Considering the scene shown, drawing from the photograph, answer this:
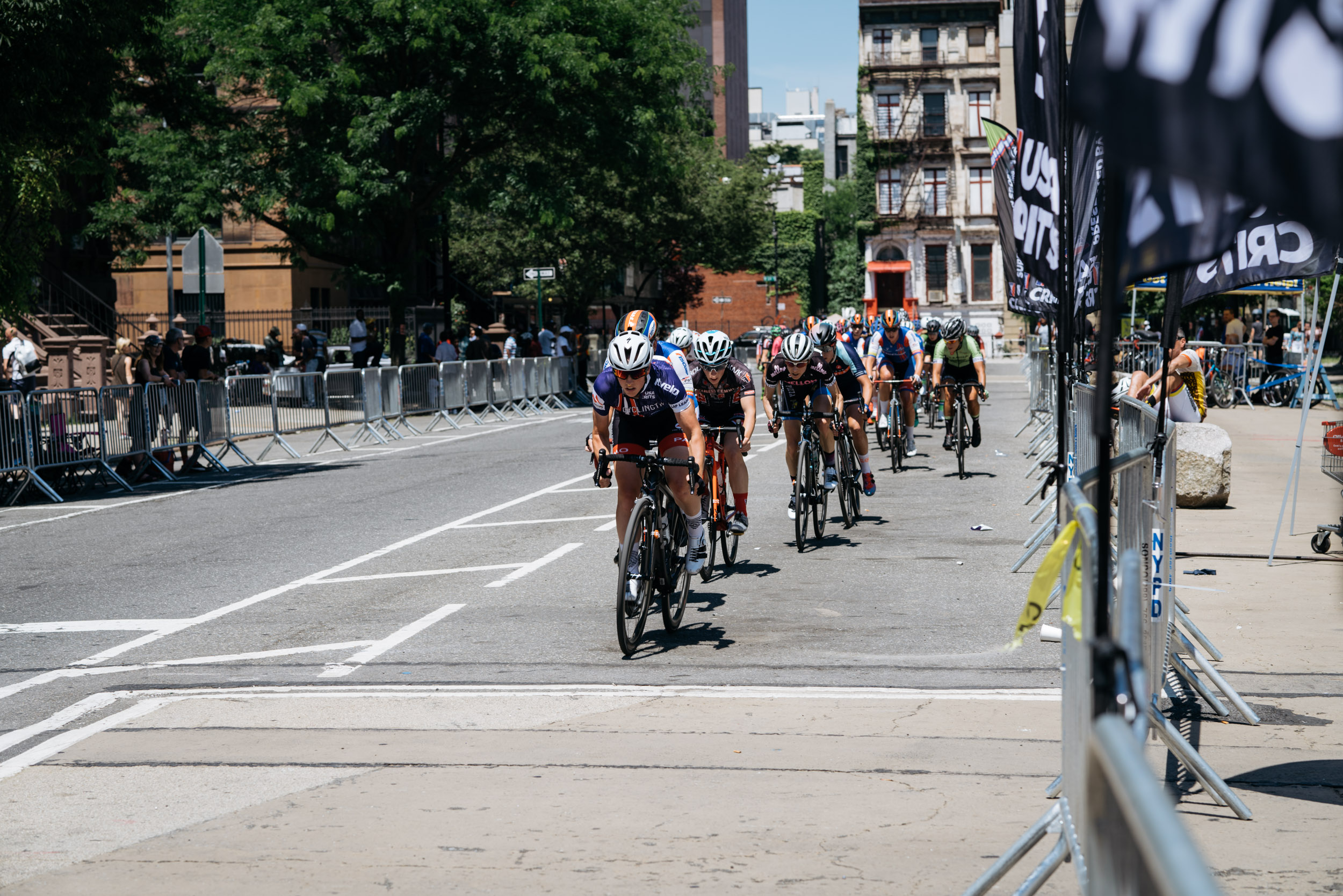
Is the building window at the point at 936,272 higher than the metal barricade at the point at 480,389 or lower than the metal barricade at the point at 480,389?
higher

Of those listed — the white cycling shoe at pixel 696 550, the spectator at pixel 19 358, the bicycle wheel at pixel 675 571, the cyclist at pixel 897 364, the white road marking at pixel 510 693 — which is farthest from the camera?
the spectator at pixel 19 358

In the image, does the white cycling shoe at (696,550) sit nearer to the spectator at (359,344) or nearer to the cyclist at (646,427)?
the cyclist at (646,427)

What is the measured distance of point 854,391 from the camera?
13.9 metres

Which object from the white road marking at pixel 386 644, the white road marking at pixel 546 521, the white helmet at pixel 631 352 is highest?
the white helmet at pixel 631 352

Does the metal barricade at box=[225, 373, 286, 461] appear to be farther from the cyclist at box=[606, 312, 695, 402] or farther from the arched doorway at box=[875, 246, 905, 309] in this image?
the arched doorway at box=[875, 246, 905, 309]

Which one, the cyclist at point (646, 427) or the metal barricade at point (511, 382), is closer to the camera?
the cyclist at point (646, 427)

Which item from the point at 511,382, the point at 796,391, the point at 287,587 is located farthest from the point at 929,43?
the point at 287,587

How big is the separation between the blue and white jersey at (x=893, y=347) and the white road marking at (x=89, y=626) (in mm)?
11151

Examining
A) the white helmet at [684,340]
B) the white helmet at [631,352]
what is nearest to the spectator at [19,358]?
the white helmet at [684,340]

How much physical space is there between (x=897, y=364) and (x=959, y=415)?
150 cm

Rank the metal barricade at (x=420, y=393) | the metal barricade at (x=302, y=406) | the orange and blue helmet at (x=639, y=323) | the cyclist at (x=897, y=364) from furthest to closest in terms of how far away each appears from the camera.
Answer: the metal barricade at (x=420, y=393)
the metal barricade at (x=302, y=406)
the cyclist at (x=897, y=364)
the orange and blue helmet at (x=639, y=323)

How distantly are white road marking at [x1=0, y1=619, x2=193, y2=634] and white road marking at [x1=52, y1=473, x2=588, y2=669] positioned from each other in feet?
0.49

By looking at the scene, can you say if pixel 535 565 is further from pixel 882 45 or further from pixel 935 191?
pixel 935 191

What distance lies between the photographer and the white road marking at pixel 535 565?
1067 cm
